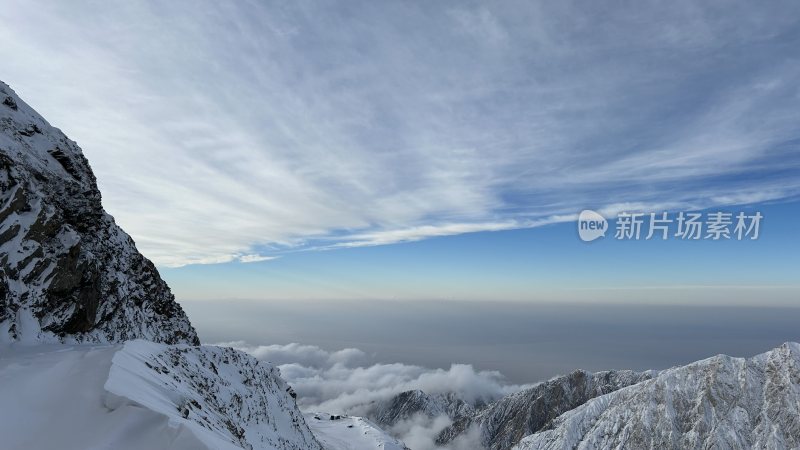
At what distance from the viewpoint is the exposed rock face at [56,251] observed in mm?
25734

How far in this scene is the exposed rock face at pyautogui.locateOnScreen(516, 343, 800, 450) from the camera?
6629 inches

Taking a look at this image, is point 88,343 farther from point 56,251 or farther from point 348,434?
point 348,434

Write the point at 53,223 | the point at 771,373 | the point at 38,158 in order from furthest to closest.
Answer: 1. the point at 771,373
2. the point at 38,158
3. the point at 53,223

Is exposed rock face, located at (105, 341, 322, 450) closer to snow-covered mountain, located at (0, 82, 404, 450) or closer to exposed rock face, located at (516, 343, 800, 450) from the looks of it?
snow-covered mountain, located at (0, 82, 404, 450)

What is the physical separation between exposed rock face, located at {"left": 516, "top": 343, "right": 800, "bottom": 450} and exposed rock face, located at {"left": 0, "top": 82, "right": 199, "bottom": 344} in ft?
716

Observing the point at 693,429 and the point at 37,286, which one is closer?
the point at 37,286

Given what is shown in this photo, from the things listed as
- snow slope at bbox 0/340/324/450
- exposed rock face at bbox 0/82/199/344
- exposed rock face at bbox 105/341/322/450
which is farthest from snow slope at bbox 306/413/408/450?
snow slope at bbox 0/340/324/450

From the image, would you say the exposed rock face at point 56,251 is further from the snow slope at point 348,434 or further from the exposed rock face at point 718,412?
the exposed rock face at point 718,412

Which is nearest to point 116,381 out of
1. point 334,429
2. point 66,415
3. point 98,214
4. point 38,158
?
point 66,415

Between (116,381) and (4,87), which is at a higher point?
(4,87)

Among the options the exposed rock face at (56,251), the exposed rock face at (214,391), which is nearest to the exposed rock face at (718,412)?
the exposed rock face at (214,391)

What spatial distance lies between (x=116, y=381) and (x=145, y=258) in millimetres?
39998

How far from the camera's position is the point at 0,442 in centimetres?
1340

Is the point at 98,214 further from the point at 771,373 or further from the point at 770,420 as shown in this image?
the point at 771,373
